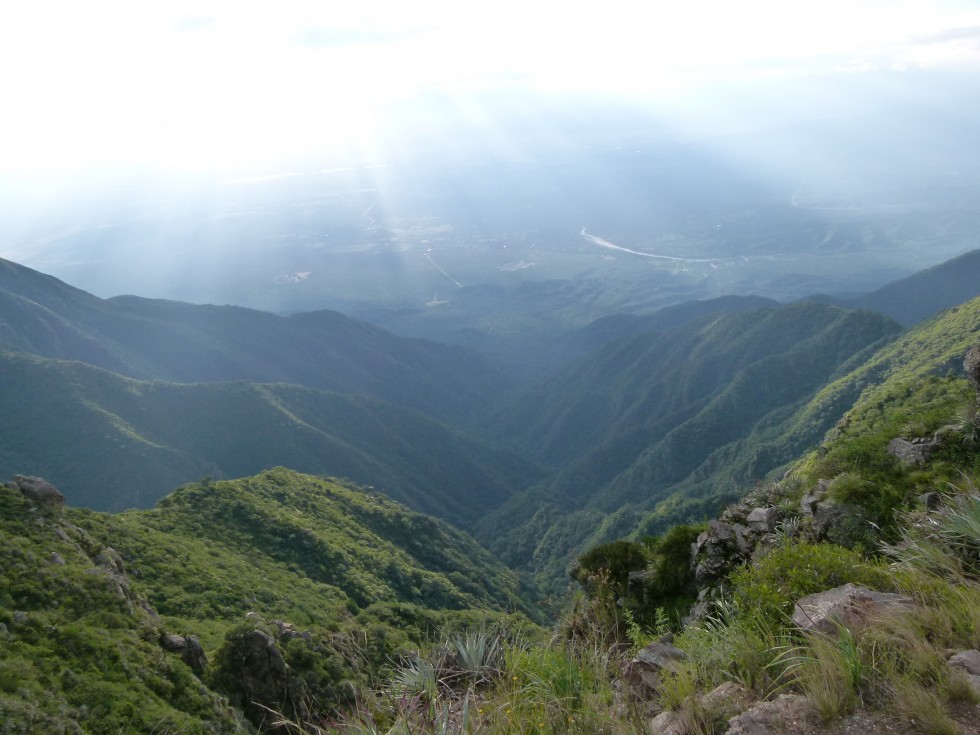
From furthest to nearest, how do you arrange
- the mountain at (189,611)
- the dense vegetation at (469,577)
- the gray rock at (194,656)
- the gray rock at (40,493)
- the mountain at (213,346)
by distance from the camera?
the mountain at (213,346) → the gray rock at (40,493) → the gray rock at (194,656) → the mountain at (189,611) → the dense vegetation at (469,577)

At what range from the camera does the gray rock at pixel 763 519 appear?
12401 millimetres

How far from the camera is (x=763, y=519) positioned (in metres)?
12.8

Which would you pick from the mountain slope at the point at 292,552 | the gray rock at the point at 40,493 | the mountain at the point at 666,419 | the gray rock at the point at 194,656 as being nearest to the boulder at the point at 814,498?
the mountain slope at the point at 292,552

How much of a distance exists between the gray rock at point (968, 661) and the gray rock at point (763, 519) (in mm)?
7316

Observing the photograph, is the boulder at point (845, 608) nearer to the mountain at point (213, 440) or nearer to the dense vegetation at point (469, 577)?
the dense vegetation at point (469, 577)

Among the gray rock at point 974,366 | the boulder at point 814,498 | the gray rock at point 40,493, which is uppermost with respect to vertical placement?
the gray rock at point 974,366

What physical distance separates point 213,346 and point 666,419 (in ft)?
360

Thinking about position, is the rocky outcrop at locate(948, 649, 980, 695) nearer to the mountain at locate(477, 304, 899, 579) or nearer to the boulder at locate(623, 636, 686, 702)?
the boulder at locate(623, 636, 686, 702)

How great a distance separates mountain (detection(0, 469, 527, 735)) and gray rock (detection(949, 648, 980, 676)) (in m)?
4.83

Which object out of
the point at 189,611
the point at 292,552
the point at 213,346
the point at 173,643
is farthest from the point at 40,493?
the point at 213,346

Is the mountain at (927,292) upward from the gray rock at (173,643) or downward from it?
downward

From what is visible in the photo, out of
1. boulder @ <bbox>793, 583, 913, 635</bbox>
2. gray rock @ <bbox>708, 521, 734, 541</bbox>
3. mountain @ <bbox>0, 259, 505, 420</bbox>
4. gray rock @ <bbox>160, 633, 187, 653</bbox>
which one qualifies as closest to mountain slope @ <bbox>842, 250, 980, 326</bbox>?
mountain @ <bbox>0, 259, 505, 420</bbox>

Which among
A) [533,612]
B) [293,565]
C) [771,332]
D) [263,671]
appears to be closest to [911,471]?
[263,671]

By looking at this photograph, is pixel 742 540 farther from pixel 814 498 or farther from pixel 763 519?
pixel 814 498
